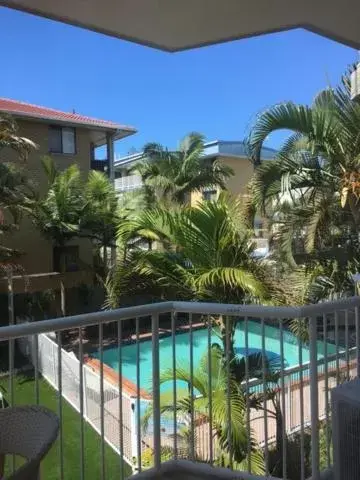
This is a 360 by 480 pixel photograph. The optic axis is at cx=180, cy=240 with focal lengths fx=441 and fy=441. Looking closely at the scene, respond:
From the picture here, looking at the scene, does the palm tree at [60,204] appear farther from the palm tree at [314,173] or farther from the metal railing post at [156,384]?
the metal railing post at [156,384]

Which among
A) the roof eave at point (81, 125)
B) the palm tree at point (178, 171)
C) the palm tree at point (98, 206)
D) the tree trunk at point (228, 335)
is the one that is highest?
the roof eave at point (81, 125)

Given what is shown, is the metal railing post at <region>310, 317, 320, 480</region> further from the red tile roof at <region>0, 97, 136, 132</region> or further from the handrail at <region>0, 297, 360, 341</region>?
the red tile roof at <region>0, 97, 136, 132</region>

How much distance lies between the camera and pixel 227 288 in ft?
17.7

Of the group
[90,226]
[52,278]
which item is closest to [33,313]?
[52,278]

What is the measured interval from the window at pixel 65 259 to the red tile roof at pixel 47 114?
191 inches

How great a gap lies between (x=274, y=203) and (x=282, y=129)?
153 centimetres

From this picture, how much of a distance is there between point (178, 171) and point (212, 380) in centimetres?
1341

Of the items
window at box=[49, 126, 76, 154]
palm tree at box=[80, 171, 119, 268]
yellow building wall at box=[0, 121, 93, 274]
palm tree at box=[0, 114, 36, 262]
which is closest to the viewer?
palm tree at box=[0, 114, 36, 262]

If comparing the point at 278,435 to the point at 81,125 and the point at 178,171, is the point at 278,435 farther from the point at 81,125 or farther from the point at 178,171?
the point at 81,125

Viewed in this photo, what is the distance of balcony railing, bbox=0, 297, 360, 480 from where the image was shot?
2.31 metres

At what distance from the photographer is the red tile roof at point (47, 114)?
Result: 16.2 m

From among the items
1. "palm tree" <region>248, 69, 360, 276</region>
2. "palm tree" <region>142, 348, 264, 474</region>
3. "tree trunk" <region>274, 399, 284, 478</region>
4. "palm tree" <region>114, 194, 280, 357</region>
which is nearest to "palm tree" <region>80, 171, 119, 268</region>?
"palm tree" <region>248, 69, 360, 276</region>

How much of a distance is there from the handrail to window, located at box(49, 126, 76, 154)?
1582 centimetres

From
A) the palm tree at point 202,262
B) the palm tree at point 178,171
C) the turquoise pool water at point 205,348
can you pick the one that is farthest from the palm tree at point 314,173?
the palm tree at point 178,171
